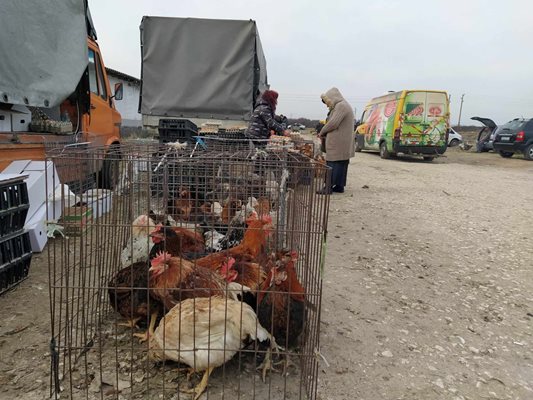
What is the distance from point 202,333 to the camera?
2.29 metres

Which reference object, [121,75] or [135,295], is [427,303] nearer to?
[135,295]

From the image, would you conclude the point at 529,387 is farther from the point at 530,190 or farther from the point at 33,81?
the point at 530,190

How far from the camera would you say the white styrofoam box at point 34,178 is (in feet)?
14.5

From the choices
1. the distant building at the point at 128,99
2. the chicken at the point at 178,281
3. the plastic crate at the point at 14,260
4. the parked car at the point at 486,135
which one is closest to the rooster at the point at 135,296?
the chicken at the point at 178,281

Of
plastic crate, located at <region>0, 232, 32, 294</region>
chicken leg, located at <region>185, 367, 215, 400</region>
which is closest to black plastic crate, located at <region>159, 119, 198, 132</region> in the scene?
plastic crate, located at <region>0, 232, 32, 294</region>

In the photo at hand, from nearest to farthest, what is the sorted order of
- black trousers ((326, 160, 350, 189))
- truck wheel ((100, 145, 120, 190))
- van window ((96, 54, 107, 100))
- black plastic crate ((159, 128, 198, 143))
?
truck wheel ((100, 145, 120, 190))
black plastic crate ((159, 128, 198, 143))
van window ((96, 54, 107, 100))
black trousers ((326, 160, 350, 189))

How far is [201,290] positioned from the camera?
8.09 feet

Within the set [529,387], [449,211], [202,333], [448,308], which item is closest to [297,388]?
[202,333]

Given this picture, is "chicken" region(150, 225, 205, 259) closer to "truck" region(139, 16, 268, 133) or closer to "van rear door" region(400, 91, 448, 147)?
"truck" region(139, 16, 268, 133)

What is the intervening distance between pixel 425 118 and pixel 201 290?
1430 centimetres

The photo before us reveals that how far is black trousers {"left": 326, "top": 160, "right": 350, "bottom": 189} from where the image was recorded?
8.10 m

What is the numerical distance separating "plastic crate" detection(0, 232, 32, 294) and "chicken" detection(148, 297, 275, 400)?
6.09 feet

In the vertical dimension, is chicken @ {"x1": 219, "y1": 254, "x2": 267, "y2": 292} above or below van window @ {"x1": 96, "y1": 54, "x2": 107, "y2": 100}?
below

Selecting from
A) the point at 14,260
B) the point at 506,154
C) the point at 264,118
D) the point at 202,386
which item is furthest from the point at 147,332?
the point at 506,154
